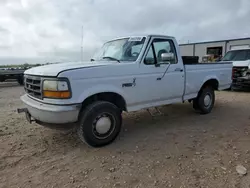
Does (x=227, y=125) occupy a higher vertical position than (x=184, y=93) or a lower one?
lower

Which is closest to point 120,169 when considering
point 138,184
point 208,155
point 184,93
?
point 138,184

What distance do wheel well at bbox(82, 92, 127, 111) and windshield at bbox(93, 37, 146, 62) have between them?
2.57 ft

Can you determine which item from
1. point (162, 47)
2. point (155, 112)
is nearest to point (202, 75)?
point (162, 47)

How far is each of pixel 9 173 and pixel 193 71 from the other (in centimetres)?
436

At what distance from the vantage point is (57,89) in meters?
3.43

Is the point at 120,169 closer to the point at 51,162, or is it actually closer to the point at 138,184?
the point at 138,184

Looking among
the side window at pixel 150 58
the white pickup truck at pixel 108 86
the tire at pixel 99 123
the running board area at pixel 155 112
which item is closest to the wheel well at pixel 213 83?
the white pickup truck at pixel 108 86

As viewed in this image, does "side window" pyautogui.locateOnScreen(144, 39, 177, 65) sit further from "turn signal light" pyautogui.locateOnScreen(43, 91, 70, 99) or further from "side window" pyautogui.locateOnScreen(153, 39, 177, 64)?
"turn signal light" pyautogui.locateOnScreen(43, 91, 70, 99)

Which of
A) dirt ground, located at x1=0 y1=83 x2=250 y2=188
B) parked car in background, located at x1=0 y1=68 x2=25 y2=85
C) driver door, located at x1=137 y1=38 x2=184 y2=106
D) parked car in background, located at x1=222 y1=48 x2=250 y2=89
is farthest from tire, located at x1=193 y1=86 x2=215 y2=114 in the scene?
parked car in background, located at x1=0 y1=68 x2=25 y2=85

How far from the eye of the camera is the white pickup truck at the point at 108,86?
3506mm

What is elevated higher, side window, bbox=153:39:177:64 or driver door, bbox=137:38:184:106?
side window, bbox=153:39:177:64

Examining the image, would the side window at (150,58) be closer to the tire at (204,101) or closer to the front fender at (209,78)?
the front fender at (209,78)

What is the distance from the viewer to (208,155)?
11.9 feet

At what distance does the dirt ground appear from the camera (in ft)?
9.60
